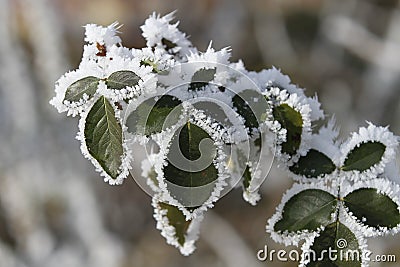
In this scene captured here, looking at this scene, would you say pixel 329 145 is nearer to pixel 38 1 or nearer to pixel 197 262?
pixel 38 1

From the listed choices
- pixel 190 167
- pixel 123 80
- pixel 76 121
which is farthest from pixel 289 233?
pixel 76 121

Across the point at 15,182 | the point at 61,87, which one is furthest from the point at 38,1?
the point at 61,87

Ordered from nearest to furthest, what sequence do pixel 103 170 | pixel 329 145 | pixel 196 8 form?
1. pixel 103 170
2. pixel 329 145
3. pixel 196 8

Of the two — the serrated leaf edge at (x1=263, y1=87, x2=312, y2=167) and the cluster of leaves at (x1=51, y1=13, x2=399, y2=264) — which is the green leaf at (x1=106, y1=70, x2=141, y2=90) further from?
the serrated leaf edge at (x1=263, y1=87, x2=312, y2=167)

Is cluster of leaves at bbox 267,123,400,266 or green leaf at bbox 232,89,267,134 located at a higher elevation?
green leaf at bbox 232,89,267,134

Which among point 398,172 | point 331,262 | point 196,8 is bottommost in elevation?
point 331,262

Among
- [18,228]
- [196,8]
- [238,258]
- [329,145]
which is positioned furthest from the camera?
[196,8]

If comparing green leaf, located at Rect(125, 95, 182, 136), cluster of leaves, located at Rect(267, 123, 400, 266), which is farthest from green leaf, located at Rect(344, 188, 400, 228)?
green leaf, located at Rect(125, 95, 182, 136)
